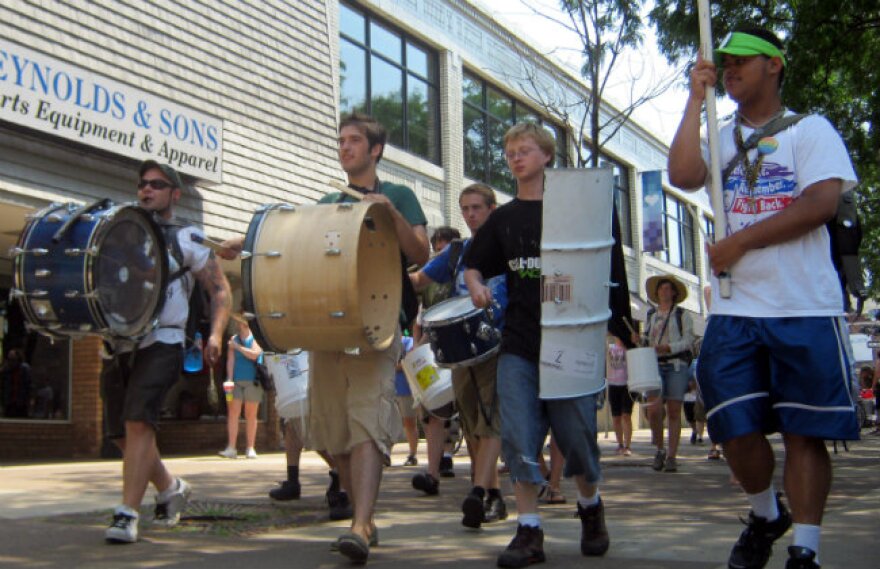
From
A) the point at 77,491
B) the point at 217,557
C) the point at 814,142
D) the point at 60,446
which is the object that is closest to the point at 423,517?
the point at 217,557

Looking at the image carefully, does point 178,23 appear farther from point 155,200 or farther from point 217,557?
point 217,557

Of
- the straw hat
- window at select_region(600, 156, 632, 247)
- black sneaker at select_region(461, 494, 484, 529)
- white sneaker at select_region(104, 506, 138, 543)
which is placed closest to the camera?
white sneaker at select_region(104, 506, 138, 543)

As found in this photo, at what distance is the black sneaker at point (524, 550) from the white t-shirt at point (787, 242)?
1.28m

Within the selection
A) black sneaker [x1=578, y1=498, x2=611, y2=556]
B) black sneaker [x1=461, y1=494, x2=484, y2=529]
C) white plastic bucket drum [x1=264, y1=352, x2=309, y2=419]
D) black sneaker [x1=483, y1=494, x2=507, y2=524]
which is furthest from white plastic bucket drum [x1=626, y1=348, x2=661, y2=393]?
black sneaker [x1=578, y1=498, x2=611, y2=556]

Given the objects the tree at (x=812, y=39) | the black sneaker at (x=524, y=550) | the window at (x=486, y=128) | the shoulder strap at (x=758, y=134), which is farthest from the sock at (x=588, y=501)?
the window at (x=486, y=128)

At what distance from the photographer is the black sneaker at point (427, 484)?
8094 mm

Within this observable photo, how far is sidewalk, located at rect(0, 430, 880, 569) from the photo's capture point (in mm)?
4734

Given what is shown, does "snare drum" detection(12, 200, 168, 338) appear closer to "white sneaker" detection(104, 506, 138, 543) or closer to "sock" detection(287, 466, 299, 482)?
"white sneaker" detection(104, 506, 138, 543)

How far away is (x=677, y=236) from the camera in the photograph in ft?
128

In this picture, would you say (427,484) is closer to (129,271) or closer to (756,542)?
(129,271)

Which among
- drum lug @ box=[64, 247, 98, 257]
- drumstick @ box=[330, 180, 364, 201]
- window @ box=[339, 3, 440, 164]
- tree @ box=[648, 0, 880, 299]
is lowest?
drum lug @ box=[64, 247, 98, 257]

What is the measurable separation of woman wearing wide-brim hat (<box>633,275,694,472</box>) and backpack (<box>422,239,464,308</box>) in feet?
10.4

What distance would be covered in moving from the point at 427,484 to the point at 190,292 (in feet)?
9.56

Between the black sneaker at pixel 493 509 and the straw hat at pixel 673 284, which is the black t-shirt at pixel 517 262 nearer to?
the black sneaker at pixel 493 509
